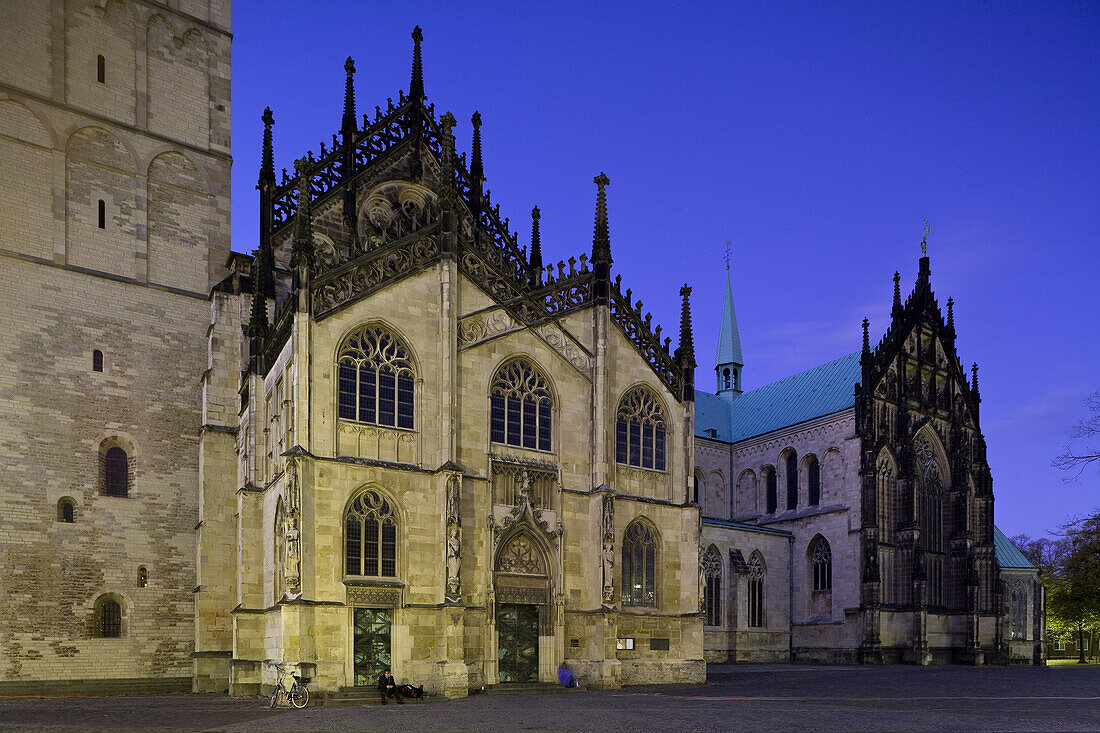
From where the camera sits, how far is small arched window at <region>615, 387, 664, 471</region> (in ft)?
108

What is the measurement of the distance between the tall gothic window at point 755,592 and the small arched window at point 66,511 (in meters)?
33.3

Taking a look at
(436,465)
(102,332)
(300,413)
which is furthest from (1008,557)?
(102,332)

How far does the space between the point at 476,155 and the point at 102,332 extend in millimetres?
16935

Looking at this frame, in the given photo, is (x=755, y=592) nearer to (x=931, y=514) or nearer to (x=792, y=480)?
(x=792, y=480)

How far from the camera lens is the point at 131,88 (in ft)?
118

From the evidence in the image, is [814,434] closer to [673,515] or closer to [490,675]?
[673,515]

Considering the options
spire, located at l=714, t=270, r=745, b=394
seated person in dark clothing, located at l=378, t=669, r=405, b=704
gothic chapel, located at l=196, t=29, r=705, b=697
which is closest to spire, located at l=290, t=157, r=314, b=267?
gothic chapel, located at l=196, t=29, r=705, b=697

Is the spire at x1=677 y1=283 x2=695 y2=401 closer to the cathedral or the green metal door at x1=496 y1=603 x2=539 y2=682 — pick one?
the cathedral

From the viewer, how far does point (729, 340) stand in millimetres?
74125

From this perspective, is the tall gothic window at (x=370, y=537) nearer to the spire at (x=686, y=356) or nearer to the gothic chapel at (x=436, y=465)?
the gothic chapel at (x=436, y=465)

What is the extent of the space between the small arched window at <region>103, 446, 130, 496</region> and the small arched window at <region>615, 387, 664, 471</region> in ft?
56.2

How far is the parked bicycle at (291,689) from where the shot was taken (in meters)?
23.5

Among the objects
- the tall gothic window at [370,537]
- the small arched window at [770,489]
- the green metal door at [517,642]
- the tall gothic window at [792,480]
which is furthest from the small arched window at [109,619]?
the small arched window at [770,489]

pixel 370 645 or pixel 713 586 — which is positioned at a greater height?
pixel 370 645
